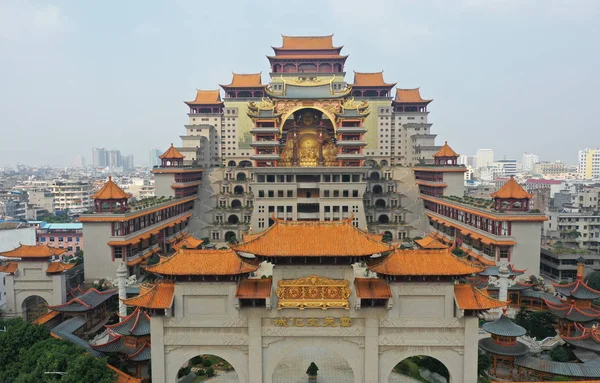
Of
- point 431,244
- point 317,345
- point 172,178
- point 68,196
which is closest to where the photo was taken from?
point 317,345

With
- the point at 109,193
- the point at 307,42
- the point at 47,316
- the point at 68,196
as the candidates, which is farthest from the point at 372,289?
the point at 68,196

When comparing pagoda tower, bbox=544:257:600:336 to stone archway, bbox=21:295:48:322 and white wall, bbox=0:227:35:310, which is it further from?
white wall, bbox=0:227:35:310

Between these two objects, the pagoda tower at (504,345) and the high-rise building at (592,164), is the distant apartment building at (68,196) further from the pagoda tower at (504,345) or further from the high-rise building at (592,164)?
the high-rise building at (592,164)

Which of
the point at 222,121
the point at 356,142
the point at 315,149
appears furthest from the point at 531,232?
the point at 222,121

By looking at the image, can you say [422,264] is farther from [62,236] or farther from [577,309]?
[62,236]

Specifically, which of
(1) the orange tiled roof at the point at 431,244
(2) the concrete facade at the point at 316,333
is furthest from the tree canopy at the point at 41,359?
(1) the orange tiled roof at the point at 431,244

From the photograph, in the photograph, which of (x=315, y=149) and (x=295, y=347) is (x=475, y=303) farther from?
(x=315, y=149)

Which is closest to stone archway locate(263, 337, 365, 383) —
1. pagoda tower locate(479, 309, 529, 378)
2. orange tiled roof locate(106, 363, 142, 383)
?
orange tiled roof locate(106, 363, 142, 383)

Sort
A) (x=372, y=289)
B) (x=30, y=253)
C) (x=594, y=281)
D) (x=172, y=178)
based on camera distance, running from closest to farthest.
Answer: (x=372, y=289) < (x=30, y=253) < (x=594, y=281) < (x=172, y=178)
